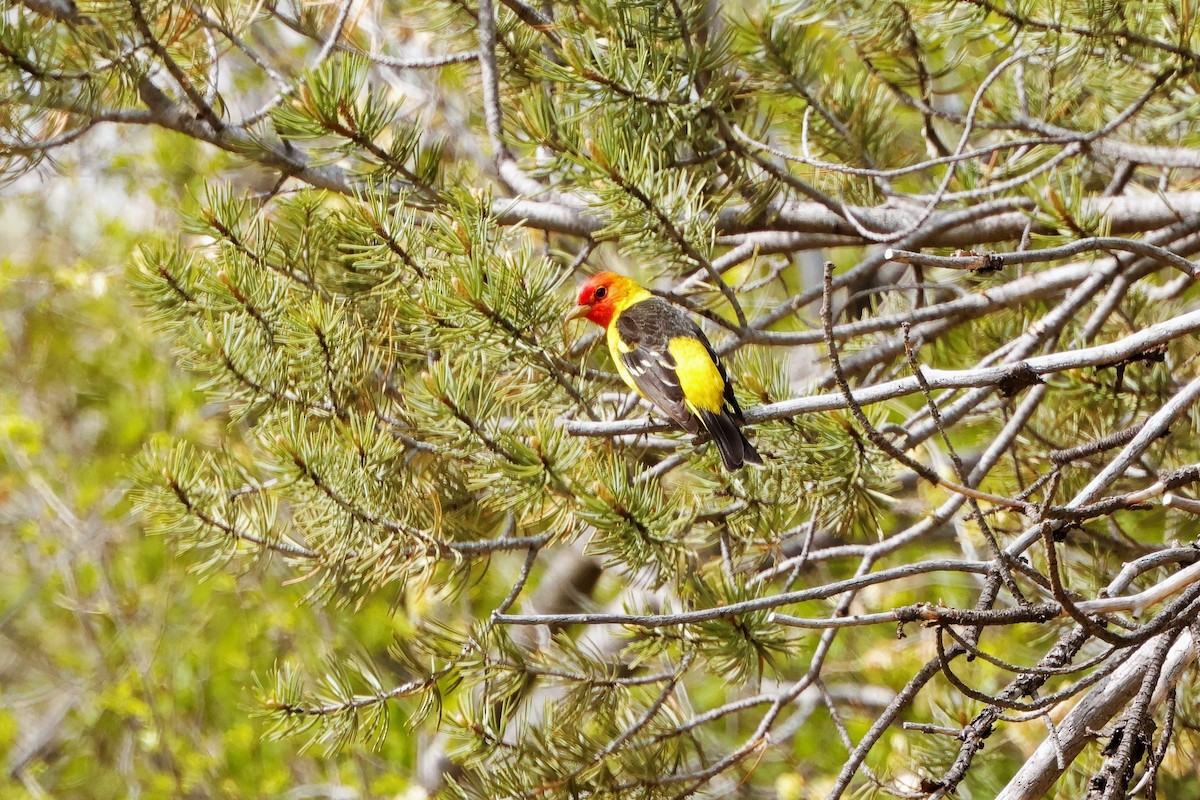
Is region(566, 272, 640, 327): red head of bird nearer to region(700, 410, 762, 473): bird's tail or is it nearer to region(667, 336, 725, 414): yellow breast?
region(667, 336, 725, 414): yellow breast

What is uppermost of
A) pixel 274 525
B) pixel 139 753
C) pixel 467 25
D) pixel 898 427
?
pixel 467 25

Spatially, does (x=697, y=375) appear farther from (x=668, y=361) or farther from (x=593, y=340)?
(x=593, y=340)

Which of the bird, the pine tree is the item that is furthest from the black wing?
the pine tree

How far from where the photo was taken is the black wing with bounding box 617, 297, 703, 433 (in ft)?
8.99

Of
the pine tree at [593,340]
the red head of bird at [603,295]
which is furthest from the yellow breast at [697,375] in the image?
the red head of bird at [603,295]

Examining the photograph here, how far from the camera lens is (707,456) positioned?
252cm

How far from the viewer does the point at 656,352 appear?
311 cm

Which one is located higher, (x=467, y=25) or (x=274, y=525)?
(x=467, y=25)

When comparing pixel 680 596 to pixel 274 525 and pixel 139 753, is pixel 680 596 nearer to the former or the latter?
pixel 274 525

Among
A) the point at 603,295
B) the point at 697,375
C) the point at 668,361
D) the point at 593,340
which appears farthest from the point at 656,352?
the point at 603,295

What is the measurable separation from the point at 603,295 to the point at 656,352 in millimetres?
570

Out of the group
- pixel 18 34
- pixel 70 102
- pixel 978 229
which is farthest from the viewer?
pixel 978 229

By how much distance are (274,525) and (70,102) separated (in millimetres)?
1077

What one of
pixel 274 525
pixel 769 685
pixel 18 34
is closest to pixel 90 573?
pixel 769 685
